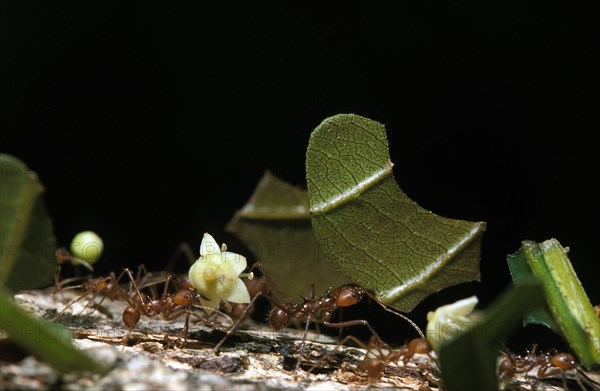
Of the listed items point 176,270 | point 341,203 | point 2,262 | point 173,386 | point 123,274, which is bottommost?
point 176,270

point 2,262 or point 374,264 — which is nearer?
point 2,262

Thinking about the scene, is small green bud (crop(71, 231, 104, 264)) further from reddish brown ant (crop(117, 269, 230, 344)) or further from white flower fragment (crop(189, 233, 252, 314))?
white flower fragment (crop(189, 233, 252, 314))

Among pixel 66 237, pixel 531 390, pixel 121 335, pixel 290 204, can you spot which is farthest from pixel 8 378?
pixel 66 237

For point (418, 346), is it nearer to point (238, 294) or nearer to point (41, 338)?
point (238, 294)

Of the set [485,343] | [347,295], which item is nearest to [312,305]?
[347,295]

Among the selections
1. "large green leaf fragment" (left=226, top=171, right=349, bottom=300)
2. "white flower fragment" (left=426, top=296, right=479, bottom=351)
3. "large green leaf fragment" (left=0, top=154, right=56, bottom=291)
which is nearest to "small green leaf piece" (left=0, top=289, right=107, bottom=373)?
"large green leaf fragment" (left=0, top=154, right=56, bottom=291)

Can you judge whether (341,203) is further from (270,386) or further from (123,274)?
(123,274)

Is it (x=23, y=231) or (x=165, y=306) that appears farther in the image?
(x=165, y=306)
